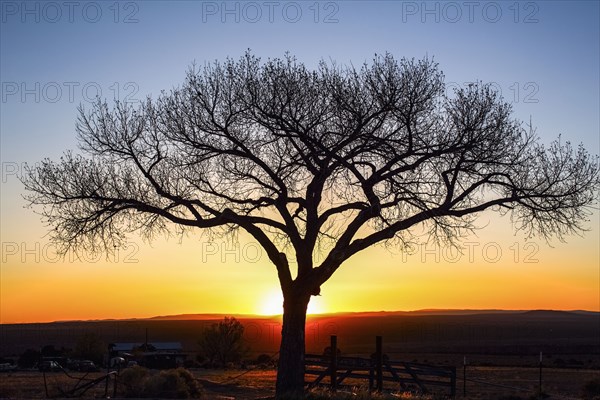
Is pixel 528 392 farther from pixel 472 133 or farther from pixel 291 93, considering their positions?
pixel 291 93

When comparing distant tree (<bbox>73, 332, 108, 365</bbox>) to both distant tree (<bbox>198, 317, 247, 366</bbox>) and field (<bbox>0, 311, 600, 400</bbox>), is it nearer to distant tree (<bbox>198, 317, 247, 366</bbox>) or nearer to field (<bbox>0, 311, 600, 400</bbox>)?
distant tree (<bbox>198, 317, 247, 366</bbox>)

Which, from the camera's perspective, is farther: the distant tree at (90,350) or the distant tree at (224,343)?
the distant tree at (90,350)

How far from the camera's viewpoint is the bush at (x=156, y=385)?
28.5 metres

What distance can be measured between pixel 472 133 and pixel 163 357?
46249 millimetres

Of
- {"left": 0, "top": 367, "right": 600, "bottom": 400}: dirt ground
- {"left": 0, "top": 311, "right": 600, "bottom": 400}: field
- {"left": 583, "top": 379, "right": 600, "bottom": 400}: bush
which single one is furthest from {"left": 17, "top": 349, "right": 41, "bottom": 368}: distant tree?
{"left": 583, "top": 379, "right": 600, "bottom": 400}: bush

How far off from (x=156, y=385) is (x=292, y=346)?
687cm

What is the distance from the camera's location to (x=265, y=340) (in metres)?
145

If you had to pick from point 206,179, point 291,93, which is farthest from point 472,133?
point 206,179

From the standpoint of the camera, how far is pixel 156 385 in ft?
94.2

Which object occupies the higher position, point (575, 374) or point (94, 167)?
point (94, 167)

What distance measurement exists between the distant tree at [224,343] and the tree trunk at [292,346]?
51072 mm

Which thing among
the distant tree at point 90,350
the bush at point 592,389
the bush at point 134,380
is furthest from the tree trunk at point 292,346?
the distant tree at point 90,350

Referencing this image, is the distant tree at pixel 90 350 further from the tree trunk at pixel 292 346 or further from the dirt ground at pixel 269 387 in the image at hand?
the tree trunk at pixel 292 346

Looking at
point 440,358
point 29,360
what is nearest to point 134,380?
point 29,360
